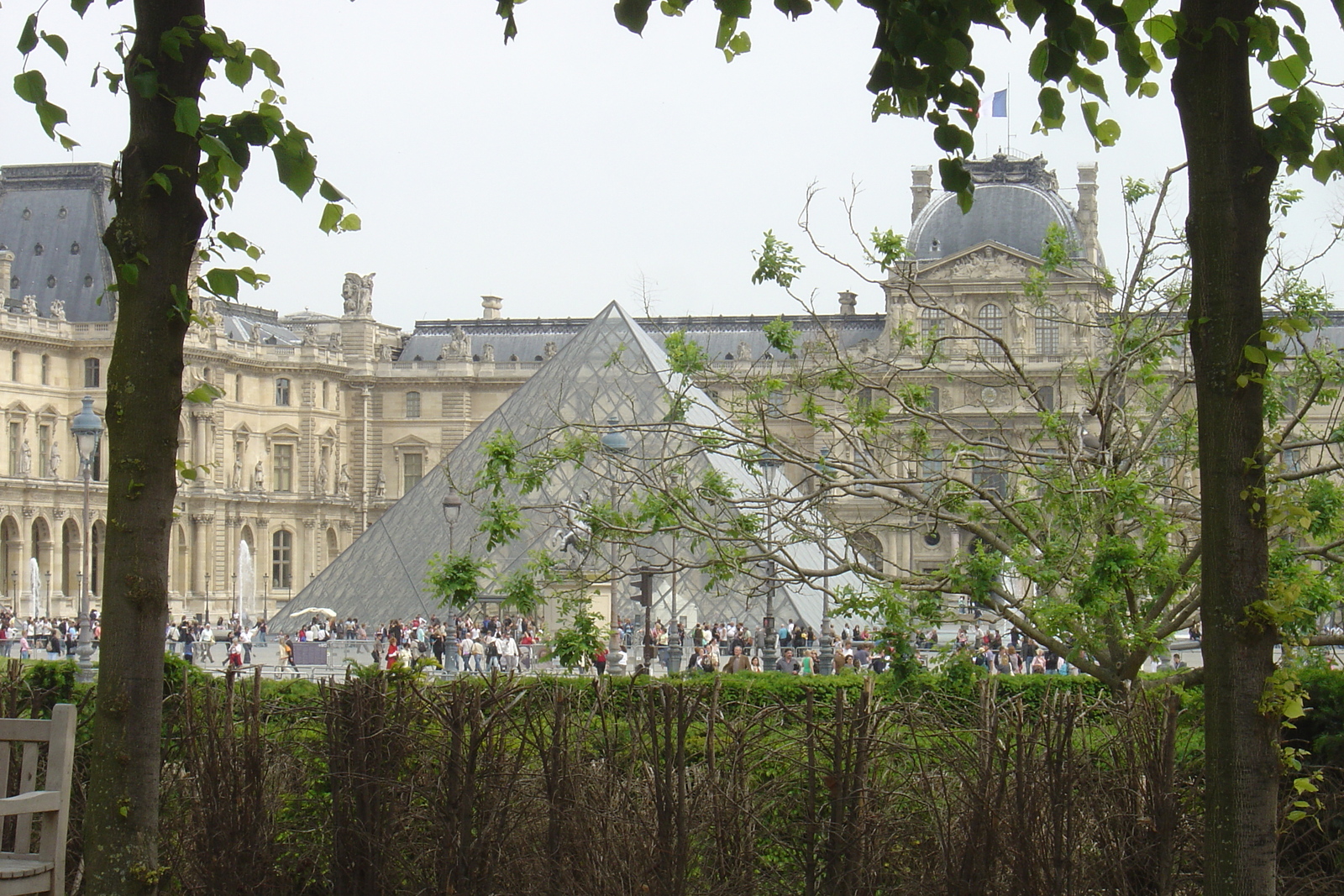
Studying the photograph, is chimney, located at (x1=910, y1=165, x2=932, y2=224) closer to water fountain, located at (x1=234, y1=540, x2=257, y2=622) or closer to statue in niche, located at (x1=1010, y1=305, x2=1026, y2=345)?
statue in niche, located at (x1=1010, y1=305, x2=1026, y2=345)

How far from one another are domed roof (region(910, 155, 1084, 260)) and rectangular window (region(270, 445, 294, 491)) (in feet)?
71.4

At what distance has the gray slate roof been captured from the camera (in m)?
49.5

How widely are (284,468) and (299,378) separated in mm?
3046

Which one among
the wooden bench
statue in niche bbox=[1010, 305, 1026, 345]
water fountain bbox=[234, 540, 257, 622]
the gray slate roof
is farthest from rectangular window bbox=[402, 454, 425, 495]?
the wooden bench

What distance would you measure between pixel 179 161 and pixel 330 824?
2152 mm

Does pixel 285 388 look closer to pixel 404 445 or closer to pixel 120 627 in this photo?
pixel 404 445

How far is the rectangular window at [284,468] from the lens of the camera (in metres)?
54.0

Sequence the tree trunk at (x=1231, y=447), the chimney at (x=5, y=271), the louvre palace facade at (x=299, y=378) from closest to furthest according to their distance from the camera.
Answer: the tree trunk at (x=1231, y=447), the louvre palace facade at (x=299, y=378), the chimney at (x=5, y=271)

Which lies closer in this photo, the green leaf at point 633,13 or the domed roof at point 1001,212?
the green leaf at point 633,13

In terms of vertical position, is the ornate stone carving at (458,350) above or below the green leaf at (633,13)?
above

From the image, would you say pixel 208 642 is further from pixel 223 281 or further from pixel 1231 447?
pixel 1231 447

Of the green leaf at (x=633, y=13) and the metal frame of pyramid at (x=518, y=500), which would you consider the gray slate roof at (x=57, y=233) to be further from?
the green leaf at (x=633, y=13)

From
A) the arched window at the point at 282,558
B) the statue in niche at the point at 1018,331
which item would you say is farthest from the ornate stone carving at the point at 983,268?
the arched window at the point at 282,558

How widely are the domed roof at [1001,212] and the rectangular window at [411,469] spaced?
63.4 ft
